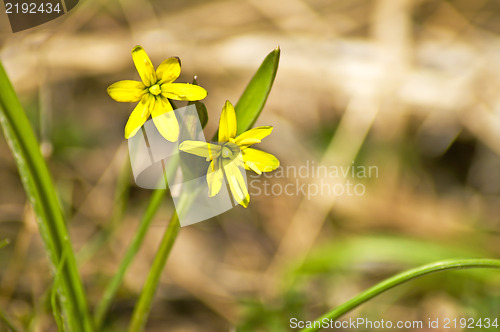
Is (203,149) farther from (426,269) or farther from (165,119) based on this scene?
(426,269)

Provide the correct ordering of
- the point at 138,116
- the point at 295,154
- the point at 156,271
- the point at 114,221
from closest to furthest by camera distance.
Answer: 1. the point at 138,116
2. the point at 156,271
3. the point at 114,221
4. the point at 295,154

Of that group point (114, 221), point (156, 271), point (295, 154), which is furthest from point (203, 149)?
point (295, 154)

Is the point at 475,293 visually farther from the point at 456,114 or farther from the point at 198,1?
the point at 198,1

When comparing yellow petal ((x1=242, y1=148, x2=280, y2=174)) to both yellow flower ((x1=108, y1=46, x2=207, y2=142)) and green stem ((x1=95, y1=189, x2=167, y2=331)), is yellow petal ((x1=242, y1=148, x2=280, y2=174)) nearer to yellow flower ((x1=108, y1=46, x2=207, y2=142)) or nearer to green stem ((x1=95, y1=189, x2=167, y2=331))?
yellow flower ((x1=108, y1=46, x2=207, y2=142))

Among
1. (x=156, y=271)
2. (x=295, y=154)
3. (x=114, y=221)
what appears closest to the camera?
(x=156, y=271)

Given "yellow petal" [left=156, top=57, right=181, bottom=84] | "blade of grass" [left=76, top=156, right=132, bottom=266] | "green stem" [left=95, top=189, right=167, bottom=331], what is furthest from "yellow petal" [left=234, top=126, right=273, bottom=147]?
"blade of grass" [left=76, top=156, right=132, bottom=266]

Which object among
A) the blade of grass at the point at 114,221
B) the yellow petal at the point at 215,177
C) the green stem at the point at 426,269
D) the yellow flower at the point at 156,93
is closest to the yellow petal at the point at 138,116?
the yellow flower at the point at 156,93
